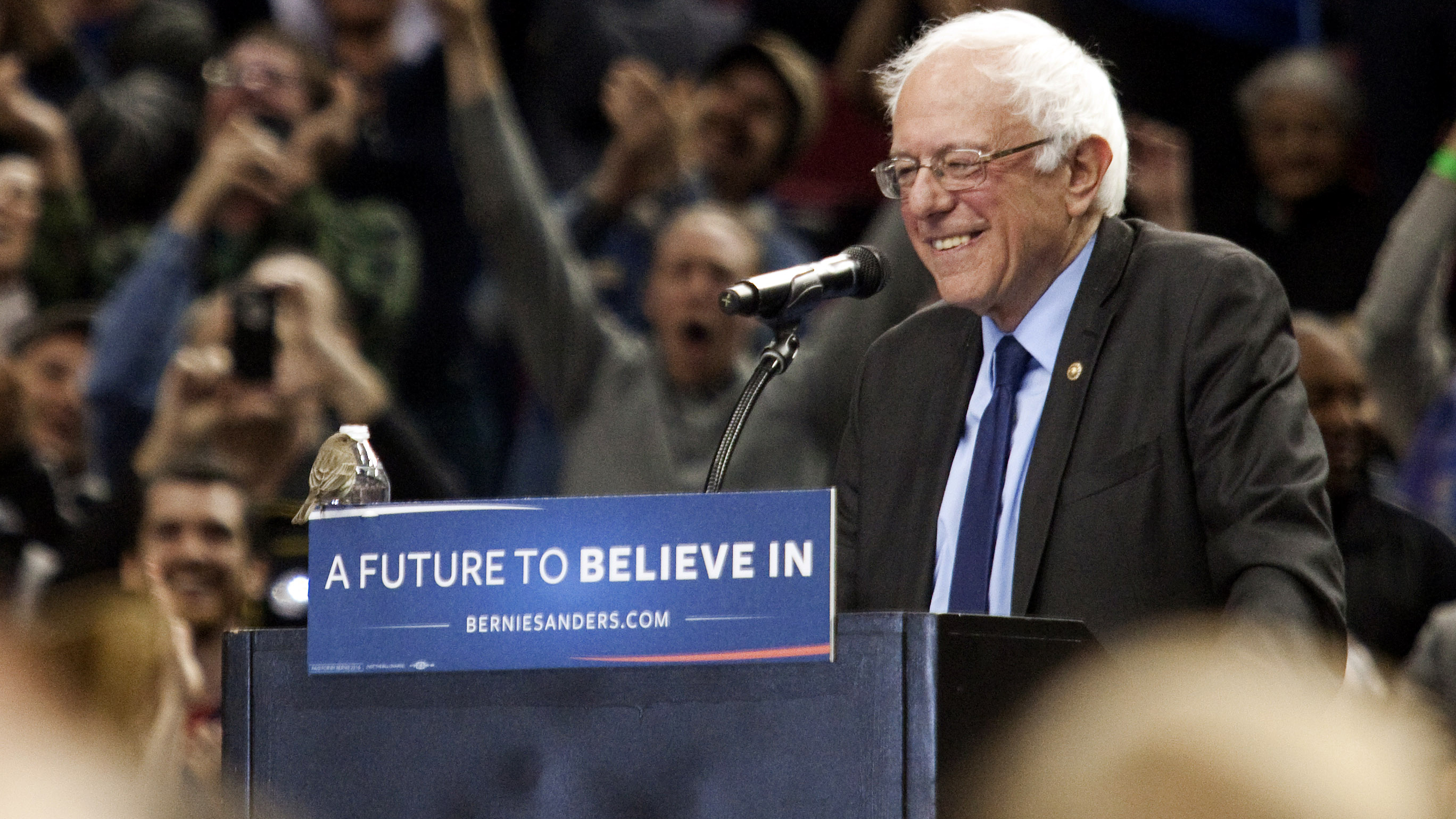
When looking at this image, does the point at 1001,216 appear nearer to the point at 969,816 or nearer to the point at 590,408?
the point at 969,816

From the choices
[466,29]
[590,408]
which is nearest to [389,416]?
[590,408]

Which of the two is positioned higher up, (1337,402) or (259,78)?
(259,78)

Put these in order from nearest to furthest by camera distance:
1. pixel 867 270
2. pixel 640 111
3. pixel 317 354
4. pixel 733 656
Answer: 1. pixel 733 656
2. pixel 867 270
3. pixel 317 354
4. pixel 640 111

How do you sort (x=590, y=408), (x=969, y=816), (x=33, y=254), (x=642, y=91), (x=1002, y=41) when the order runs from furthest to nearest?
1. (x=33, y=254)
2. (x=642, y=91)
3. (x=590, y=408)
4. (x=1002, y=41)
5. (x=969, y=816)

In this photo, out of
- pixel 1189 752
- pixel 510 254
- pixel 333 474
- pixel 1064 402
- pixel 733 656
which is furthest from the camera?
pixel 510 254

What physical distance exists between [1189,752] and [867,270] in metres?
0.79

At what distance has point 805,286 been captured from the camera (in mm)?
2031

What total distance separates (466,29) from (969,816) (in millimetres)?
3304

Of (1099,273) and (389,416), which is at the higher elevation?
(389,416)

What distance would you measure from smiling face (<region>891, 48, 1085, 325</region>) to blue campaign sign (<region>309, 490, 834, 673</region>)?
782mm

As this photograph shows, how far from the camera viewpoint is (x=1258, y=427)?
83.5 inches

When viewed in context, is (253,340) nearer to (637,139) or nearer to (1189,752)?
(637,139)

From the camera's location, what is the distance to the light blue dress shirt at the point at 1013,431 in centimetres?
222

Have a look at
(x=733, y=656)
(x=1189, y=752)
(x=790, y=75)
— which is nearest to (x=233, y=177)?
(x=790, y=75)
